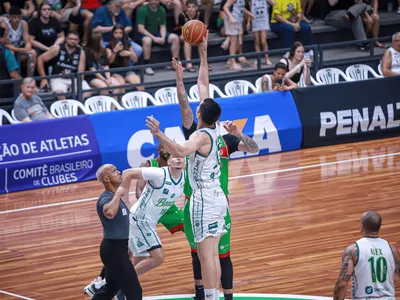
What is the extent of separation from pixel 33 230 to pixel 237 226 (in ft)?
9.63

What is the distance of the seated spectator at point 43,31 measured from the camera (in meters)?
18.2

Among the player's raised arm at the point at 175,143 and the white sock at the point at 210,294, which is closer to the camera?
the player's raised arm at the point at 175,143

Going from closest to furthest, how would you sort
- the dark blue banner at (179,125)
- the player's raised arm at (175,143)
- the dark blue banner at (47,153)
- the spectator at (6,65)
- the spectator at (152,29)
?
1. the player's raised arm at (175,143)
2. the dark blue banner at (47,153)
3. the dark blue banner at (179,125)
4. the spectator at (6,65)
5. the spectator at (152,29)

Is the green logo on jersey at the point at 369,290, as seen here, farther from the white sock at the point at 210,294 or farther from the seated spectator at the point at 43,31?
the seated spectator at the point at 43,31

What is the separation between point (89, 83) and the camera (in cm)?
1842

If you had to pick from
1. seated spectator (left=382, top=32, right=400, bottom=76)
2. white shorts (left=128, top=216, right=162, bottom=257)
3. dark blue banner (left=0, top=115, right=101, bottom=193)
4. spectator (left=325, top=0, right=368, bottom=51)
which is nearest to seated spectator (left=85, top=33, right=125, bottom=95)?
dark blue banner (left=0, top=115, right=101, bottom=193)

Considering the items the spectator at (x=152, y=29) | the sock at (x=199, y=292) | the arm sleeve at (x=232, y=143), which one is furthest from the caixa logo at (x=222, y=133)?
the sock at (x=199, y=292)

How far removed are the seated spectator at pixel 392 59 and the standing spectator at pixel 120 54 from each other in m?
5.14

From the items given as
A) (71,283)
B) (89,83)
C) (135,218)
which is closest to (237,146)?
(135,218)

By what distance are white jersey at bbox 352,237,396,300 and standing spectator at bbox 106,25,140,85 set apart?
1218 cm

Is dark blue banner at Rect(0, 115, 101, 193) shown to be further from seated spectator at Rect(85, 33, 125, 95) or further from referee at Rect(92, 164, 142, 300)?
referee at Rect(92, 164, 142, 300)

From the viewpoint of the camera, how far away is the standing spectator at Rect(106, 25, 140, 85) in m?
18.5

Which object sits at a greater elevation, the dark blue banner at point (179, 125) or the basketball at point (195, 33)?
the basketball at point (195, 33)

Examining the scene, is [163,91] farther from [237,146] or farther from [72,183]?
[237,146]
